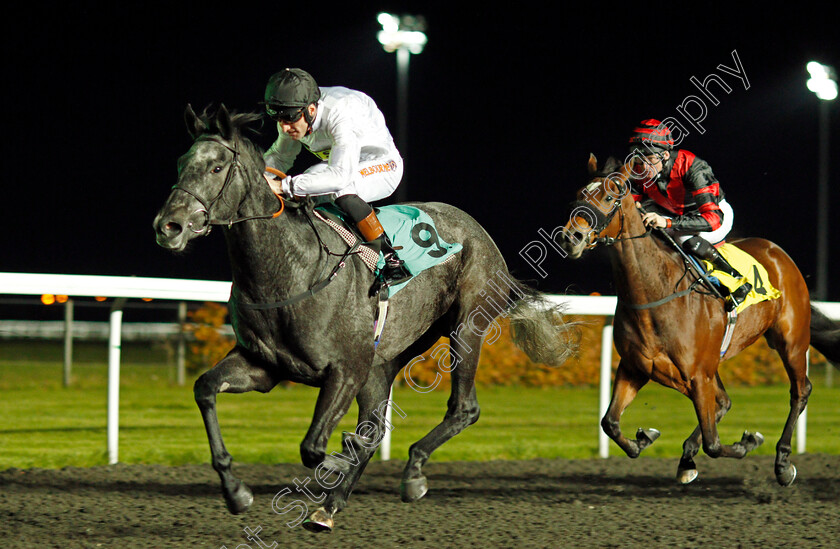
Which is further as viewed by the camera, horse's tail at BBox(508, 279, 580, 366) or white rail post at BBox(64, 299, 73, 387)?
white rail post at BBox(64, 299, 73, 387)

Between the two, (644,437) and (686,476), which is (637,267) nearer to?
(644,437)

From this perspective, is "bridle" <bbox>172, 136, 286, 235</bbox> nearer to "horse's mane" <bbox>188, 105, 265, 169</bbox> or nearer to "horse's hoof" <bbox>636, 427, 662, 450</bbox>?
"horse's mane" <bbox>188, 105, 265, 169</bbox>

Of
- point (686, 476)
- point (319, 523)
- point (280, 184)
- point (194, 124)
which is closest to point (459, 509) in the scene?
point (319, 523)

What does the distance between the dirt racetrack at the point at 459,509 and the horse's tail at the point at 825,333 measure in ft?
2.41

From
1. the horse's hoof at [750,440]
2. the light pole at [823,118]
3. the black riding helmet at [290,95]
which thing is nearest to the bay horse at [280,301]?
the black riding helmet at [290,95]

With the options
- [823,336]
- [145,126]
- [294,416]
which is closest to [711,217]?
[823,336]

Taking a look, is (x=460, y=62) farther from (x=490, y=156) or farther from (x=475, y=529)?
(x=475, y=529)

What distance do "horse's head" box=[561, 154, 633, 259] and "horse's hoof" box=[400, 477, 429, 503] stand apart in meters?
1.25

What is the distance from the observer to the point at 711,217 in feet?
15.1

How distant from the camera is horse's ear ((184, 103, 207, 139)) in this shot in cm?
315

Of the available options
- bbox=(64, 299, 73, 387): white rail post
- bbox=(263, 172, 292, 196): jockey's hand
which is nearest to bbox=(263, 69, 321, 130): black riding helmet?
bbox=(263, 172, 292, 196): jockey's hand

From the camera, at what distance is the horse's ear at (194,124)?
3.15 meters

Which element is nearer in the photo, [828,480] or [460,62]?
[828,480]

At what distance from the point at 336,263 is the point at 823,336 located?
3687mm
